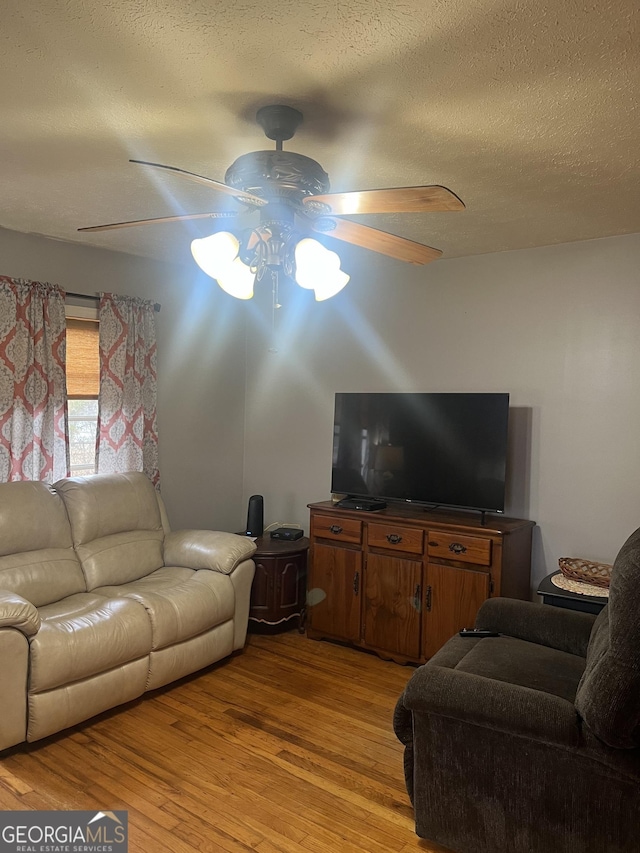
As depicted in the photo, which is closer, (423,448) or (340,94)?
(340,94)

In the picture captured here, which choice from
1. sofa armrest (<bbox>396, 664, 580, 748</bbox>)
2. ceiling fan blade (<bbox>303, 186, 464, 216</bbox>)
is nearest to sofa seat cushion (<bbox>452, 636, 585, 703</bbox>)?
sofa armrest (<bbox>396, 664, 580, 748</bbox>)

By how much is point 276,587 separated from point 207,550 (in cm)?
60

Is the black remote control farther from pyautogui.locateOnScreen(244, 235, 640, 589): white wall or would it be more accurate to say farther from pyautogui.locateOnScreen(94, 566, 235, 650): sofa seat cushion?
pyautogui.locateOnScreen(94, 566, 235, 650): sofa seat cushion

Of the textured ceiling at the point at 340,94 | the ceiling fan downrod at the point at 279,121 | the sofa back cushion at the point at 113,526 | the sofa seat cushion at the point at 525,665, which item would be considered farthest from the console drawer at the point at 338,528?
the ceiling fan downrod at the point at 279,121

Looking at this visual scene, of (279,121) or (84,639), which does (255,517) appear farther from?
(279,121)

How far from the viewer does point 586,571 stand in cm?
340

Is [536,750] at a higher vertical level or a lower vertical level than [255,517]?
lower

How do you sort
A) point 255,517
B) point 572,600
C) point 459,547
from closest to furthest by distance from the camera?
point 572,600 → point 459,547 → point 255,517

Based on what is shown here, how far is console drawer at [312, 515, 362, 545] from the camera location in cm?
400

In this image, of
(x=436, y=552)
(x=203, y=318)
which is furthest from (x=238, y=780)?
(x=203, y=318)

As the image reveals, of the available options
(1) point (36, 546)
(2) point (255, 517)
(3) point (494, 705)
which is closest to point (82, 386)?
(1) point (36, 546)

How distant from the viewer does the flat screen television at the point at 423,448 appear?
3705mm

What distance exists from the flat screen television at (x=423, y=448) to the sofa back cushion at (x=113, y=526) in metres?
1.23

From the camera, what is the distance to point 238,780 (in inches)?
103
